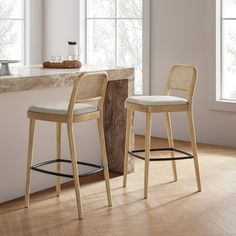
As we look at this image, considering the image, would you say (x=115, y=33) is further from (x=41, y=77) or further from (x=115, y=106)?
(x=41, y=77)

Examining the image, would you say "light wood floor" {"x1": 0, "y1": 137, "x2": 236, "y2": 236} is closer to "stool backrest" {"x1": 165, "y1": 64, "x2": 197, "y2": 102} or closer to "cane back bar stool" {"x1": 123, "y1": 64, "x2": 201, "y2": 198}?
"cane back bar stool" {"x1": 123, "y1": 64, "x2": 201, "y2": 198}

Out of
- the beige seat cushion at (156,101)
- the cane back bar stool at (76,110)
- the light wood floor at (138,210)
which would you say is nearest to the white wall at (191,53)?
the light wood floor at (138,210)

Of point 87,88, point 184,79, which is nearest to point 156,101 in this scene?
point 184,79

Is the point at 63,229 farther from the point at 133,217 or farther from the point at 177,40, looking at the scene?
the point at 177,40

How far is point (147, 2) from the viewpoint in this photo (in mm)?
7184

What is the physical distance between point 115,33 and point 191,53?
1117 mm

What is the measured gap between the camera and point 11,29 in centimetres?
794

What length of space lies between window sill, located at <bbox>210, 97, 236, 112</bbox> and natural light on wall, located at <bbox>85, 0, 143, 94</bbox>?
3.48 ft

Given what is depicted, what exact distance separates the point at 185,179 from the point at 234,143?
5.25 ft

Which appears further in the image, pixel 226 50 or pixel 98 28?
pixel 98 28

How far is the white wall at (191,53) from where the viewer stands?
22.2 ft

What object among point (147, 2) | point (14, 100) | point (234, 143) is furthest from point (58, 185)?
point (147, 2)

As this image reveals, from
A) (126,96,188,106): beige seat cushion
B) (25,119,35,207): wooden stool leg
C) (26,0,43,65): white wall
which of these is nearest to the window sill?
(126,96,188,106): beige seat cushion

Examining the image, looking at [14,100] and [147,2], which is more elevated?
[147,2]
